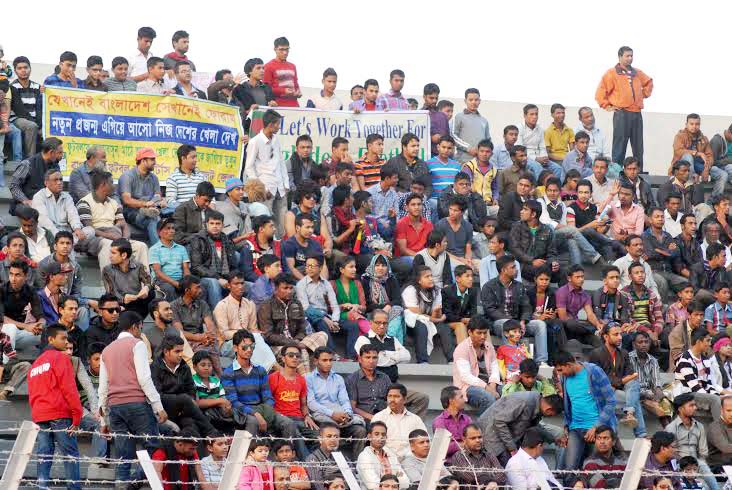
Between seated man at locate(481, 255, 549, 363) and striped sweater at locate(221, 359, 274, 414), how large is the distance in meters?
3.40

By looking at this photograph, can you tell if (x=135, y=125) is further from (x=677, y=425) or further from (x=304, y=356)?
(x=677, y=425)

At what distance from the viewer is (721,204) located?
20797mm

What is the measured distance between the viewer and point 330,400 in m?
15.3

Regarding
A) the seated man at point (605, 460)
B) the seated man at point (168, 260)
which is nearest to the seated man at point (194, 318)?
the seated man at point (168, 260)

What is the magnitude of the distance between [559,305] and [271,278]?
3.32 metres

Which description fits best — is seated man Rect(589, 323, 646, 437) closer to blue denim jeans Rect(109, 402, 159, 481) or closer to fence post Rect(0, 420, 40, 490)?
blue denim jeans Rect(109, 402, 159, 481)

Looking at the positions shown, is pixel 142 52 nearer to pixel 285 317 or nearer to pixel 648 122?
pixel 285 317

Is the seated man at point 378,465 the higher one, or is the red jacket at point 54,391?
the red jacket at point 54,391

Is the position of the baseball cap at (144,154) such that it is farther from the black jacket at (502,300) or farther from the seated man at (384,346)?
the black jacket at (502,300)

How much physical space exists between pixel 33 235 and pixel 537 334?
537cm

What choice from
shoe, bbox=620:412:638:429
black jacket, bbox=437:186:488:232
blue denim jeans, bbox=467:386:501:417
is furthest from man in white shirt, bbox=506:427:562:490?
black jacket, bbox=437:186:488:232

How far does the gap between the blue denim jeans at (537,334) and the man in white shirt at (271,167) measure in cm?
317

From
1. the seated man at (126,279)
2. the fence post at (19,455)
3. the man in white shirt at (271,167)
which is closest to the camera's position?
the fence post at (19,455)

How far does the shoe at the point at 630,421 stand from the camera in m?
16.5
